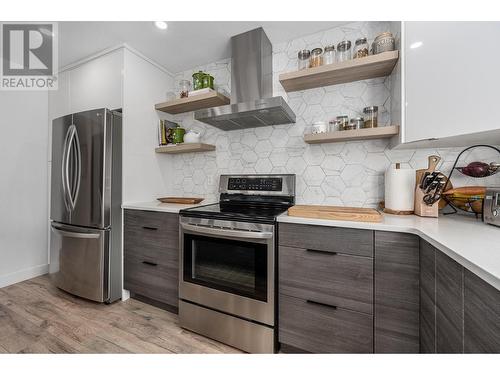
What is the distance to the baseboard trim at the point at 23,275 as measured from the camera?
2246mm

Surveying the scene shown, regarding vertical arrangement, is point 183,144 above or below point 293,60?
below

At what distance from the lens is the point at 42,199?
2.59 meters

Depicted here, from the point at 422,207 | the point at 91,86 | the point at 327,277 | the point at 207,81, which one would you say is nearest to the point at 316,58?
the point at 207,81

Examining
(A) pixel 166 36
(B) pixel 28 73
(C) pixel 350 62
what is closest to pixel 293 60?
(C) pixel 350 62

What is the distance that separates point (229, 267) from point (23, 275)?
8.39 feet

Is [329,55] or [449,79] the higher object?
[329,55]

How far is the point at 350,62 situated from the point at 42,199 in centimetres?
348

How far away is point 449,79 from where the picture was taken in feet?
3.50

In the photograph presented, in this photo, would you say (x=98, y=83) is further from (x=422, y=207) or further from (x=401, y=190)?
(x=422, y=207)

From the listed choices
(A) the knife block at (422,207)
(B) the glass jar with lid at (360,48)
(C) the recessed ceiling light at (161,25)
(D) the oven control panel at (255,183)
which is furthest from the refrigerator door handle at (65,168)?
(A) the knife block at (422,207)

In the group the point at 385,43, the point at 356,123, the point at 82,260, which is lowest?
the point at 82,260

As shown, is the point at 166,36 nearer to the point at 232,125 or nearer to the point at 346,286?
the point at 232,125

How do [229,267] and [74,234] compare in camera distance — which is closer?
[229,267]

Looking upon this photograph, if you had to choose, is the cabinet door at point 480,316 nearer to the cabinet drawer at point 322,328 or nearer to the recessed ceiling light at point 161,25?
the cabinet drawer at point 322,328
